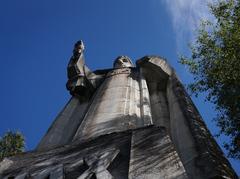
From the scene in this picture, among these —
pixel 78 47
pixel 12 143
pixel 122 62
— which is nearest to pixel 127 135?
pixel 78 47

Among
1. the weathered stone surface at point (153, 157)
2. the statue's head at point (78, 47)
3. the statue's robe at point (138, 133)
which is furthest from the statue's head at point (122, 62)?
the weathered stone surface at point (153, 157)

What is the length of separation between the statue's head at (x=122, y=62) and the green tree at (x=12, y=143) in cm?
755

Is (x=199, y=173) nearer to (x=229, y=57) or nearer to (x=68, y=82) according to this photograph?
(x=68, y=82)

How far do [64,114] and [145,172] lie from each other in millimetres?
6137

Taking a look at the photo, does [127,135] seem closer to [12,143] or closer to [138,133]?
[138,133]

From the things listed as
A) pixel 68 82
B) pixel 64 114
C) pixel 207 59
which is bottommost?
pixel 64 114

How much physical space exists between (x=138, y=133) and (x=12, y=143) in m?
14.5

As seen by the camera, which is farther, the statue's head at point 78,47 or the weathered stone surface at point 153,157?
the statue's head at point 78,47

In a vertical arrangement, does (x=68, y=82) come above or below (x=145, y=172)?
above

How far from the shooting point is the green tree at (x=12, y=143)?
59.5 feet

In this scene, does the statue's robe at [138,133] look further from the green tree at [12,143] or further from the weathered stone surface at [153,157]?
the green tree at [12,143]

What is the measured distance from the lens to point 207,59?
44.0 feet

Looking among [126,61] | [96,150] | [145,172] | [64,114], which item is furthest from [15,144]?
[145,172]

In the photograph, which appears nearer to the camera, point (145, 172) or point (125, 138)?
point (145, 172)
